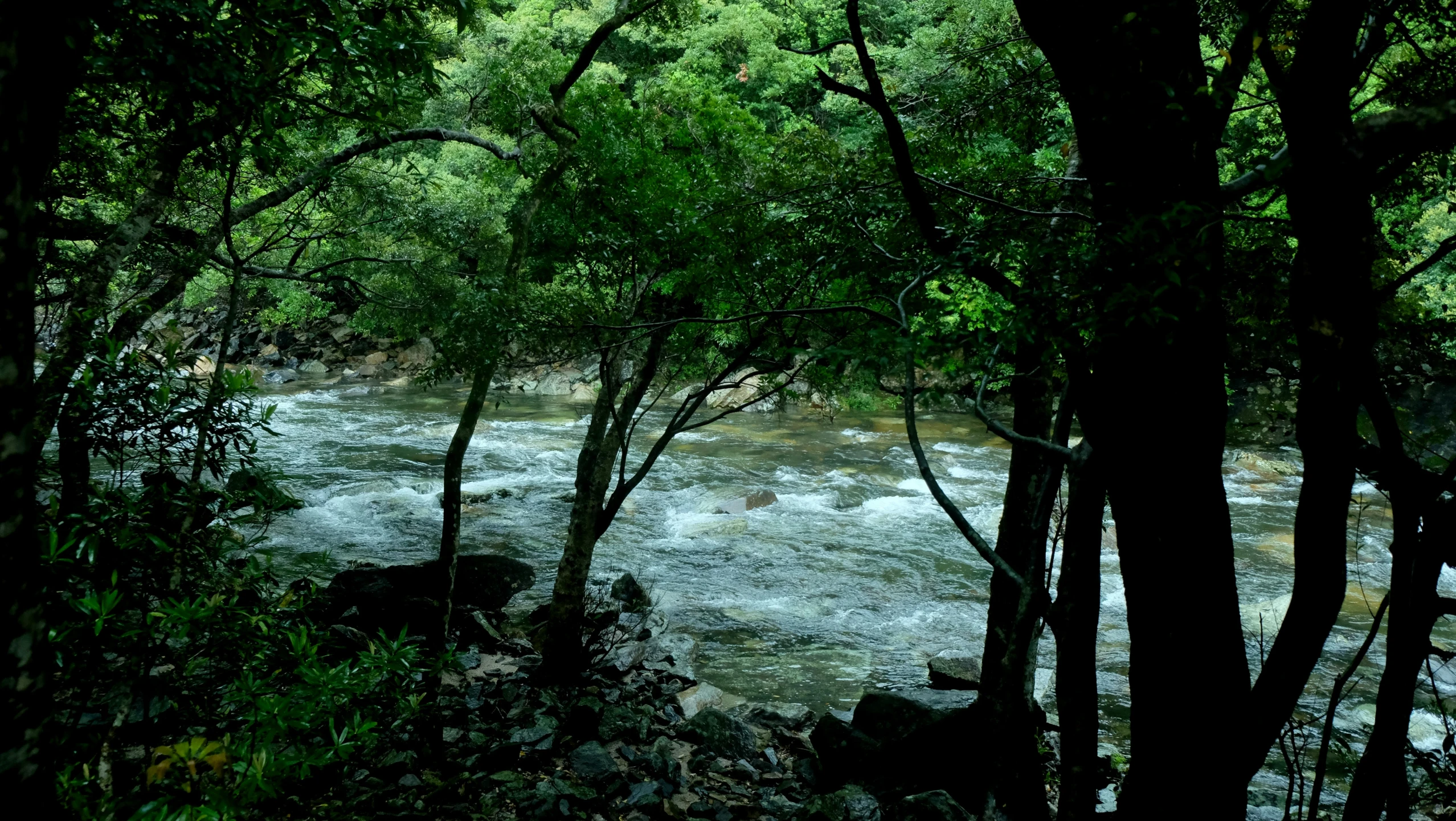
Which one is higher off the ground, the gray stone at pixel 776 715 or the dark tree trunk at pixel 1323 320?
the dark tree trunk at pixel 1323 320

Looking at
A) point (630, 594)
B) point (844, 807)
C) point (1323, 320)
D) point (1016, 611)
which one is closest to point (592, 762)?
point (844, 807)

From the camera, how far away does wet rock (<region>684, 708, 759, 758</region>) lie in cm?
657

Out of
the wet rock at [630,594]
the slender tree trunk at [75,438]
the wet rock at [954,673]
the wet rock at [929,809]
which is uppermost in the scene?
the slender tree trunk at [75,438]

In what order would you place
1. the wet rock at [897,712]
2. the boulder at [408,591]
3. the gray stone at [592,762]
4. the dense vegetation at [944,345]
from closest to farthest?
the dense vegetation at [944,345], the gray stone at [592,762], the wet rock at [897,712], the boulder at [408,591]

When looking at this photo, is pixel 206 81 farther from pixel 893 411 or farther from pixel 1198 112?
pixel 893 411

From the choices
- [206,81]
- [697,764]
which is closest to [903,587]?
[697,764]

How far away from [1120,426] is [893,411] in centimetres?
2117

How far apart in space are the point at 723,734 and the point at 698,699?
3.87 feet

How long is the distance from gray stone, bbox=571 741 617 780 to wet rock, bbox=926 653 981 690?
334 centimetres

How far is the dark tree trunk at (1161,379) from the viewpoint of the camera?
285 centimetres

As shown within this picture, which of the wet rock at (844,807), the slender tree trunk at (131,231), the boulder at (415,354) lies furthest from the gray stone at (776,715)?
the boulder at (415,354)

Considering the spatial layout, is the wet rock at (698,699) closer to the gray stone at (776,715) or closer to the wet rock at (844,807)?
the gray stone at (776,715)

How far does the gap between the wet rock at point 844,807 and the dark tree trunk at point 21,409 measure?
165 inches

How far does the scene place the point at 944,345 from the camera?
135 inches
